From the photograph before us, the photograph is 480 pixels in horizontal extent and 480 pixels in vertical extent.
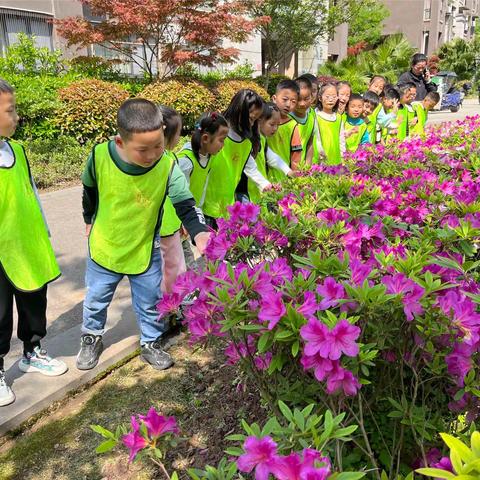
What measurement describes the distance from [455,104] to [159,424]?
27293mm

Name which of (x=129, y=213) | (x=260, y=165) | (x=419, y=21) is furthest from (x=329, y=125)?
(x=419, y=21)

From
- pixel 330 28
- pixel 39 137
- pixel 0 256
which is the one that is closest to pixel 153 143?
pixel 0 256

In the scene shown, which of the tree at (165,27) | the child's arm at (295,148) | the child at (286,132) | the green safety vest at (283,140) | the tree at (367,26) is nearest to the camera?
the child at (286,132)

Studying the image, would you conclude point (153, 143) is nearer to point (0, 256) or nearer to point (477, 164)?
point (0, 256)

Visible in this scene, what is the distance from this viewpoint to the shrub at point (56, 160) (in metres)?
7.68

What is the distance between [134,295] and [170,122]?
1049 mm

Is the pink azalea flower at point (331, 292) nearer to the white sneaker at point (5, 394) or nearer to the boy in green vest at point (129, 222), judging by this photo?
the boy in green vest at point (129, 222)

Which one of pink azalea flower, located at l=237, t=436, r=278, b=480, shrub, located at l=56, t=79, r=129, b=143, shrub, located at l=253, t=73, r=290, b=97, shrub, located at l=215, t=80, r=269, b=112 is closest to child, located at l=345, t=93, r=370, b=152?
pink azalea flower, located at l=237, t=436, r=278, b=480

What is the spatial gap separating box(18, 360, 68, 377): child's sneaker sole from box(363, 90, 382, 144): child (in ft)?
14.5

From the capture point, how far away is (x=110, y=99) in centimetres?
941

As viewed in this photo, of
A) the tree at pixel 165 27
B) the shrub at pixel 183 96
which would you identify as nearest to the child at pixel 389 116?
the shrub at pixel 183 96

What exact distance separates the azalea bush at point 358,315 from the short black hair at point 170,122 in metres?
1.23

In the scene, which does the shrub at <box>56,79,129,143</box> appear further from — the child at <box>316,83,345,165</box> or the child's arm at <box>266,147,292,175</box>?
the child's arm at <box>266,147,292,175</box>

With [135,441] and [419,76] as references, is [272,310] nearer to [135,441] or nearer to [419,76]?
[135,441]
